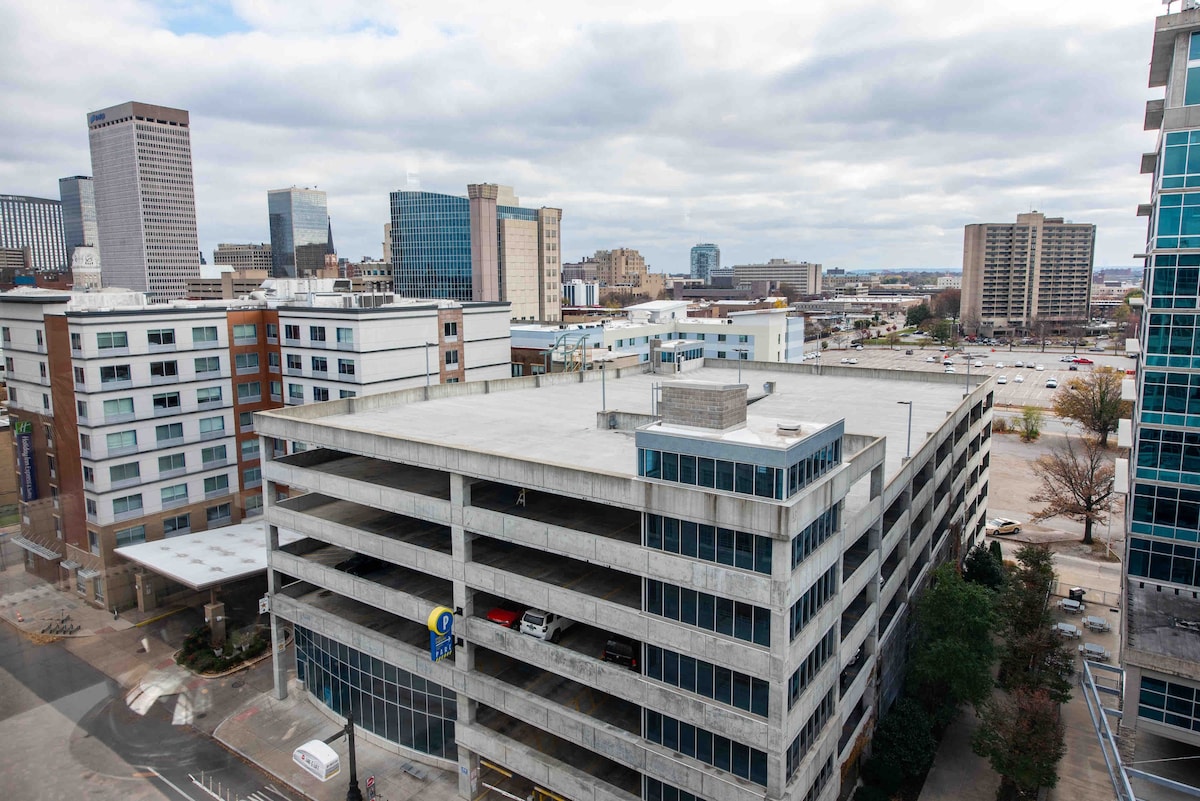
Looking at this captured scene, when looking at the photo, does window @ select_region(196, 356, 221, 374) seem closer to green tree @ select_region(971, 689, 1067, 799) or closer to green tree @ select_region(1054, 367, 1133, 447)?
green tree @ select_region(971, 689, 1067, 799)

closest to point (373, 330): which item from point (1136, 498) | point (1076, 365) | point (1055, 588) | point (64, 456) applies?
point (64, 456)

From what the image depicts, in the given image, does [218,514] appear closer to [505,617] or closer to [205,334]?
[205,334]

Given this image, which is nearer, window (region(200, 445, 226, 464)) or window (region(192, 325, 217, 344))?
window (region(192, 325, 217, 344))

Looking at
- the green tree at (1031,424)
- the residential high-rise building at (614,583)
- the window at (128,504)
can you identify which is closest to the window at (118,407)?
the window at (128,504)

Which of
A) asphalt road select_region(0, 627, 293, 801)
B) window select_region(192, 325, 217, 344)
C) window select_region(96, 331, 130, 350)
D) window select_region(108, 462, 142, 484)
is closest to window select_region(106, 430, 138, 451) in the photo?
window select_region(108, 462, 142, 484)

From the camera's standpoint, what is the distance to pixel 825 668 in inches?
1291

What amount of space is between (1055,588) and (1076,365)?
14873 centimetres

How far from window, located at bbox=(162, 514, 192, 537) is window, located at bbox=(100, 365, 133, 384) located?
1250 cm

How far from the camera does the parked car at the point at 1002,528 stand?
77.9 meters

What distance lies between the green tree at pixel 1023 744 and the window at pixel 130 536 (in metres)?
63.1

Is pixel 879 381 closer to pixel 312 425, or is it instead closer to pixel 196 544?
pixel 312 425

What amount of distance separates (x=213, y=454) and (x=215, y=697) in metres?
25.5

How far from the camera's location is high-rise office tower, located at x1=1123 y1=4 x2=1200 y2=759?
43500mm

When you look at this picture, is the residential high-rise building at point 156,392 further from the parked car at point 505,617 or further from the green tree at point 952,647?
the green tree at point 952,647
